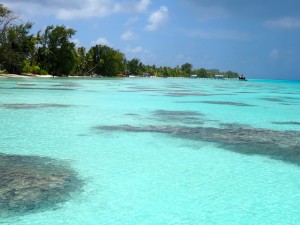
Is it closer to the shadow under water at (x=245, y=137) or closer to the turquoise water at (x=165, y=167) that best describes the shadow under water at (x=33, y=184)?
the turquoise water at (x=165, y=167)

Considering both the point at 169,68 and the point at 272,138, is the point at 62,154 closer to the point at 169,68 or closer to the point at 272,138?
the point at 272,138

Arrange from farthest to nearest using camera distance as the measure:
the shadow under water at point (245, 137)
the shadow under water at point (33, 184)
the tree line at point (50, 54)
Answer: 1. the tree line at point (50, 54)
2. the shadow under water at point (245, 137)
3. the shadow under water at point (33, 184)

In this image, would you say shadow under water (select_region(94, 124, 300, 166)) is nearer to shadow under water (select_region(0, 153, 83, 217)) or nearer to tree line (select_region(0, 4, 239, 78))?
shadow under water (select_region(0, 153, 83, 217))

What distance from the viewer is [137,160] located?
19.6 ft

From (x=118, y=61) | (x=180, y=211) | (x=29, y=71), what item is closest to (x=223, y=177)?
(x=180, y=211)

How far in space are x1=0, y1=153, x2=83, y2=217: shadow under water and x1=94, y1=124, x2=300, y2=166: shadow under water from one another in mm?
3265

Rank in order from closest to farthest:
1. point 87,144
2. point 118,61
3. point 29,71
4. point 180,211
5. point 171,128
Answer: point 180,211 → point 87,144 → point 171,128 → point 29,71 → point 118,61

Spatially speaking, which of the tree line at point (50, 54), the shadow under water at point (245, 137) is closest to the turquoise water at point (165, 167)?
the shadow under water at point (245, 137)

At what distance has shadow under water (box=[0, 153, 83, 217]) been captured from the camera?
370 cm

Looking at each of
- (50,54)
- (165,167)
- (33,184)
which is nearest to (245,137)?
(165,167)

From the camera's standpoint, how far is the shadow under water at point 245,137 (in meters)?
6.69

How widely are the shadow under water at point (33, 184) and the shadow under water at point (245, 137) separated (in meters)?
3.27

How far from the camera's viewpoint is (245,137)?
8.20 meters

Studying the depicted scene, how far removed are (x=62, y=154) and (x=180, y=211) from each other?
2.90 meters
